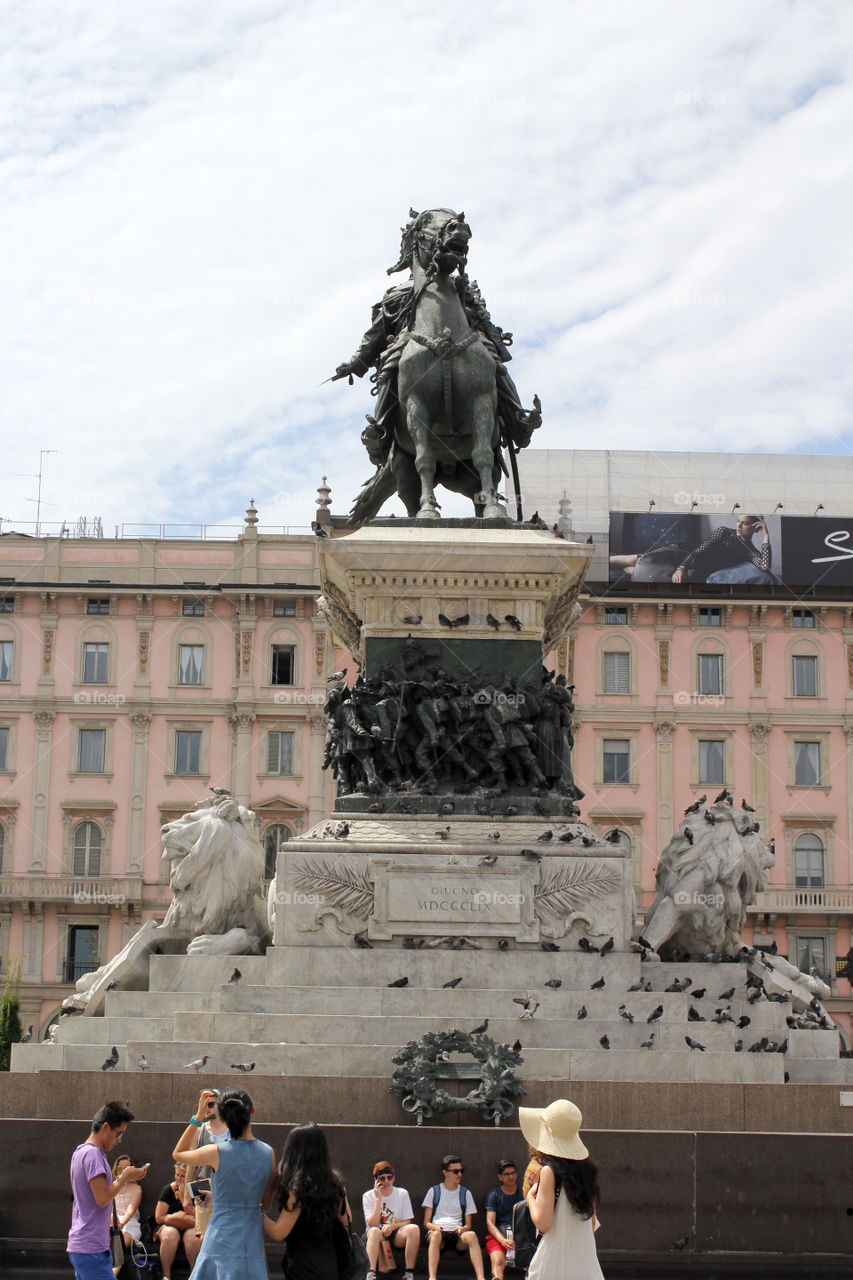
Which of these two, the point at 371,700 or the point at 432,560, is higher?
the point at 432,560

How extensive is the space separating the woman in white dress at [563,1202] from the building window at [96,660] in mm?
52228

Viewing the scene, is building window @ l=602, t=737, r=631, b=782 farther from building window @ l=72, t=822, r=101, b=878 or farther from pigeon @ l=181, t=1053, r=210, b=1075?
pigeon @ l=181, t=1053, r=210, b=1075

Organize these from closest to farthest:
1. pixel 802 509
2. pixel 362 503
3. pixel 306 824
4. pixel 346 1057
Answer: pixel 346 1057, pixel 362 503, pixel 306 824, pixel 802 509

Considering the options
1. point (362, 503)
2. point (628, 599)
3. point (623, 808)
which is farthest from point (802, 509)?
point (362, 503)

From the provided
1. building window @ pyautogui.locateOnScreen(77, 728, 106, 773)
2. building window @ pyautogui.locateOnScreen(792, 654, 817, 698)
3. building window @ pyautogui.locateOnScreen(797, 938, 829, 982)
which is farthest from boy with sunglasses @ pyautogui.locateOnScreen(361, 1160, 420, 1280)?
building window @ pyautogui.locateOnScreen(792, 654, 817, 698)

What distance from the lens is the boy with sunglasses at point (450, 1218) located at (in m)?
12.1

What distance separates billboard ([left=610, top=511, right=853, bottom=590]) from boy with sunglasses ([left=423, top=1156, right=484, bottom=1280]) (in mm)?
48209

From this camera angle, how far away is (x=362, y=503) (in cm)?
1977

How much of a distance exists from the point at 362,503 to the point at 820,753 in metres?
42.2

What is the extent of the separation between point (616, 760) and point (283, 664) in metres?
11.6

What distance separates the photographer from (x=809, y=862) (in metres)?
57.7

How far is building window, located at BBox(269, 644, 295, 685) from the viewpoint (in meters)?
59.5

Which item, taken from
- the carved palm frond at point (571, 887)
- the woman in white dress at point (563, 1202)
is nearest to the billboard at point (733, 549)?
the carved palm frond at point (571, 887)

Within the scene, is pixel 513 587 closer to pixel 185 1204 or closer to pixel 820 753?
pixel 185 1204
